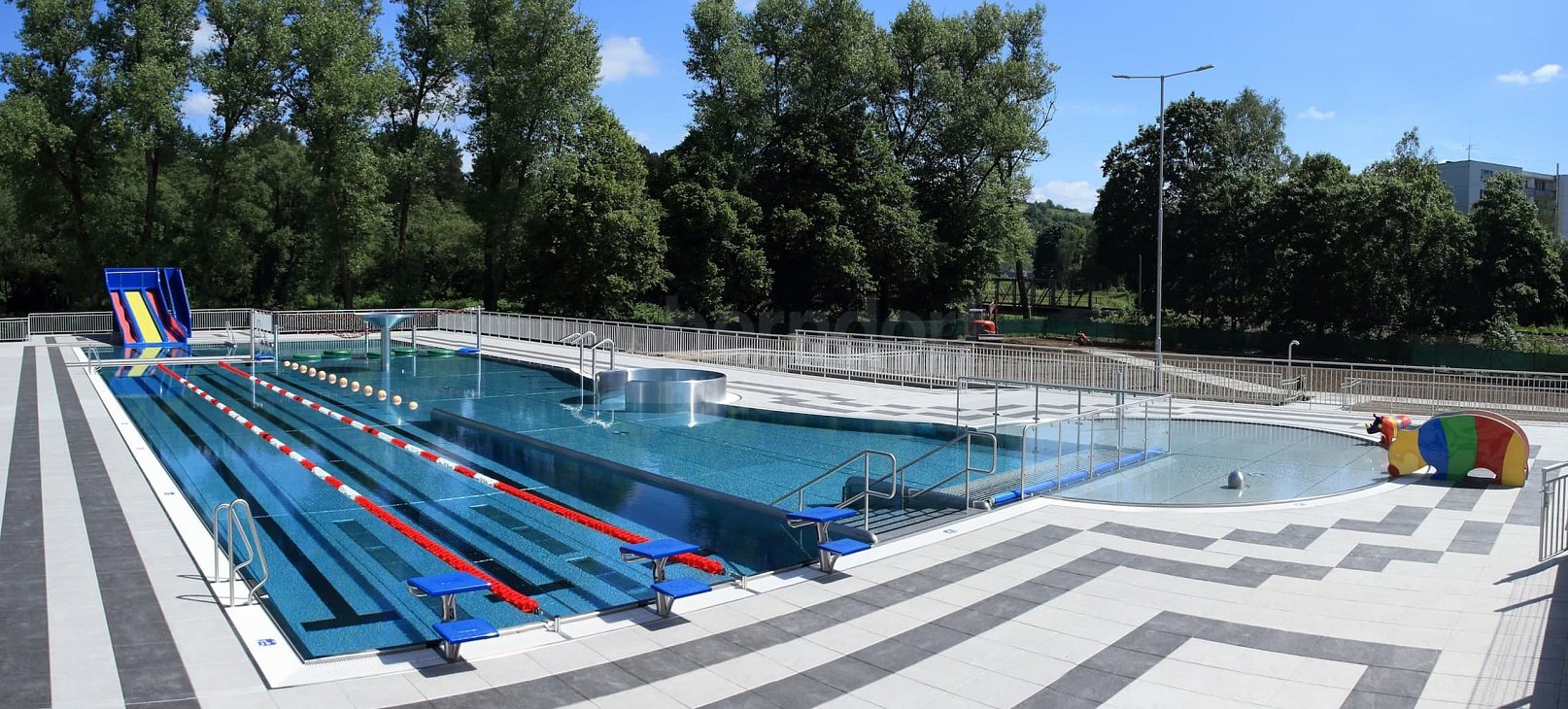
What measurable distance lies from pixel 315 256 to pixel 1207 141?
49.3 m

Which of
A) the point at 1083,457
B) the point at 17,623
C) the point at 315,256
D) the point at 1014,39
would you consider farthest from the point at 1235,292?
the point at 17,623

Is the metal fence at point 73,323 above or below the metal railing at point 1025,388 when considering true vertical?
above

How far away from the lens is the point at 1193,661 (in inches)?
276

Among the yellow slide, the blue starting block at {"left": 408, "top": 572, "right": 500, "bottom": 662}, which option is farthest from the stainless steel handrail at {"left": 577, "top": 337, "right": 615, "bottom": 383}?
the yellow slide

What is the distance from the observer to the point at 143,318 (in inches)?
1288

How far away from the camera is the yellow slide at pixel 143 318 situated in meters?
32.4

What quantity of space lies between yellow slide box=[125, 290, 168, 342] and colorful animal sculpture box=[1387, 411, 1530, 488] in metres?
35.0

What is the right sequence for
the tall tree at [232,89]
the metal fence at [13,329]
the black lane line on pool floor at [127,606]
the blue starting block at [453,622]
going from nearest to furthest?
the black lane line on pool floor at [127,606] < the blue starting block at [453,622] < the metal fence at [13,329] < the tall tree at [232,89]

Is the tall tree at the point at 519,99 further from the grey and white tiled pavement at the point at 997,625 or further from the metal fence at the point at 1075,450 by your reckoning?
the grey and white tiled pavement at the point at 997,625

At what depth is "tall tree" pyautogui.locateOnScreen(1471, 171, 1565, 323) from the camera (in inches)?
1781

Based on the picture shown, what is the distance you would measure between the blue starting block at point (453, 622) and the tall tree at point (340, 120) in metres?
40.8

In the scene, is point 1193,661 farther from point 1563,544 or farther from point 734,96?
point 734,96

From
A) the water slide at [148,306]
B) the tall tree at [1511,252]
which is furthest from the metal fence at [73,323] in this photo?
the tall tree at [1511,252]

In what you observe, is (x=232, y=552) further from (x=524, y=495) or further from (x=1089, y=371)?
(x=1089, y=371)
